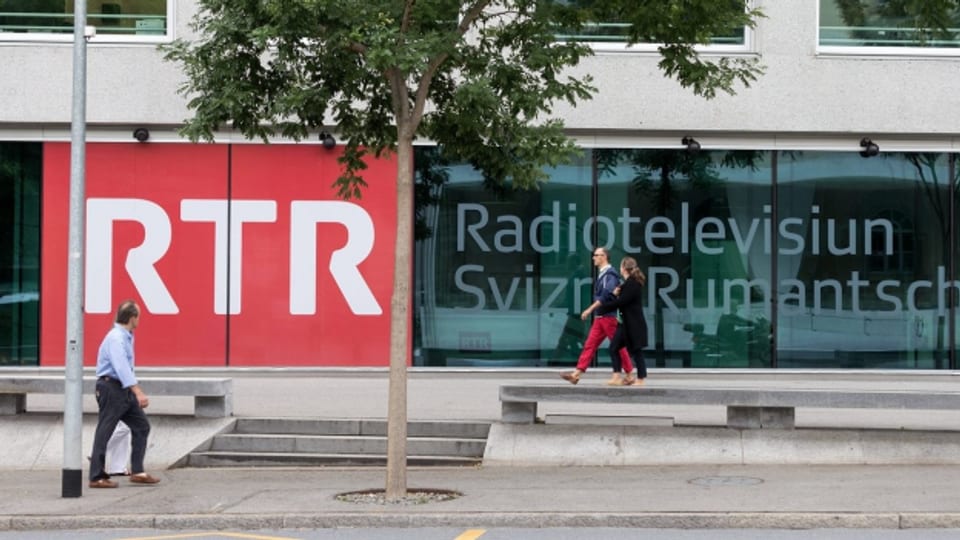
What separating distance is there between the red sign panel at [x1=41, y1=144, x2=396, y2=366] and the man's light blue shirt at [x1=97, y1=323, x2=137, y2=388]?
27.6 feet

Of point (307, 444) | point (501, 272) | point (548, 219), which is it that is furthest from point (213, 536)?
point (548, 219)

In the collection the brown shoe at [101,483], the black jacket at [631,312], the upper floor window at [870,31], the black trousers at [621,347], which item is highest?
the upper floor window at [870,31]

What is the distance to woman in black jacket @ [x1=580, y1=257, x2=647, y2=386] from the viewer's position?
16.4 meters

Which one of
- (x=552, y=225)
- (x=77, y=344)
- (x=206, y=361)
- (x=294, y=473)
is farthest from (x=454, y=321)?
(x=77, y=344)

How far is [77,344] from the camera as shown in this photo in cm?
1213

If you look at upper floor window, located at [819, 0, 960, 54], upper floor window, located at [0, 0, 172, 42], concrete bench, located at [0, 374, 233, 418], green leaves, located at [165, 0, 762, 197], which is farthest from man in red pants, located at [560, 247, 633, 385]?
upper floor window, located at [0, 0, 172, 42]

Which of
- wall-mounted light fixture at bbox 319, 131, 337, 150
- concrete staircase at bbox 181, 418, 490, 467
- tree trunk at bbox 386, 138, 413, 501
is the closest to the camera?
tree trunk at bbox 386, 138, 413, 501

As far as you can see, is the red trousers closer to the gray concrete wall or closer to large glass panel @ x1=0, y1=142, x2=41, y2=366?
the gray concrete wall

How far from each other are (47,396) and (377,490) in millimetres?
6917

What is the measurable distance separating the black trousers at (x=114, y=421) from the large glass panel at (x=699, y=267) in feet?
32.9

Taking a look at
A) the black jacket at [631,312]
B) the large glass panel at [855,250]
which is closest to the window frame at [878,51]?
the large glass panel at [855,250]

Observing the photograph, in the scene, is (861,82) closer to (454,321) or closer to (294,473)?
(454,321)

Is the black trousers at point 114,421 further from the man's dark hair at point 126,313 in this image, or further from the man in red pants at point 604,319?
the man in red pants at point 604,319

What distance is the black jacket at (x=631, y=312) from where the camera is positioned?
1641 cm
